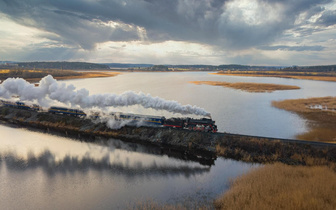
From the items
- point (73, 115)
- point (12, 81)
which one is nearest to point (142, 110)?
point (73, 115)

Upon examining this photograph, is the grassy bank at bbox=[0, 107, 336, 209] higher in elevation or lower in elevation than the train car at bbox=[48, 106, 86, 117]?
lower

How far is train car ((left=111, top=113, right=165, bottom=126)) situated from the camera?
47531 mm

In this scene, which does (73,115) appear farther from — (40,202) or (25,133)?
(40,202)

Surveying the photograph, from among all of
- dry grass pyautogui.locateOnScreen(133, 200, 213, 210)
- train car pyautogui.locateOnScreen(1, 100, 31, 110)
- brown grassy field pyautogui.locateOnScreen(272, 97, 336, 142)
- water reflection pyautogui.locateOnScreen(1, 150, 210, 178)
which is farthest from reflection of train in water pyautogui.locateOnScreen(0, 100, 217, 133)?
brown grassy field pyautogui.locateOnScreen(272, 97, 336, 142)

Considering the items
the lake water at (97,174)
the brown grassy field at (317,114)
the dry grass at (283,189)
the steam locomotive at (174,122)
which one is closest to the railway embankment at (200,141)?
the steam locomotive at (174,122)

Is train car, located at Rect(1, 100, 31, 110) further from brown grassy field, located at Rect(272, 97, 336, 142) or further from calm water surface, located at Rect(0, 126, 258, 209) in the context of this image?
brown grassy field, located at Rect(272, 97, 336, 142)

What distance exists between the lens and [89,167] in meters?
33.6

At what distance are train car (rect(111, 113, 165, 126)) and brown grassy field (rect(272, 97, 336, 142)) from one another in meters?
33.6

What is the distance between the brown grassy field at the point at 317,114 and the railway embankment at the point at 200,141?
12060 millimetres

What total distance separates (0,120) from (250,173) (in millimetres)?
75964

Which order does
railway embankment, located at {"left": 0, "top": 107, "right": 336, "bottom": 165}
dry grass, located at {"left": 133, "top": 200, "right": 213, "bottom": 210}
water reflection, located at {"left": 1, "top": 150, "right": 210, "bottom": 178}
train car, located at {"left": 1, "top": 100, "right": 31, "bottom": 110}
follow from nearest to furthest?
1. dry grass, located at {"left": 133, "top": 200, "right": 213, "bottom": 210}
2. water reflection, located at {"left": 1, "top": 150, "right": 210, "bottom": 178}
3. railway embankment, located at {"left": 0, "top": 107, "right": 336, "bottom": 165}
4. train car, located at {"left": 1, "top": 100, "right": 31, "bottom": 110}

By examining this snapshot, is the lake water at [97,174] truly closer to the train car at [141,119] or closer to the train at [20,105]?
the train car at [141,119]

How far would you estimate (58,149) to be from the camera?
4153cm

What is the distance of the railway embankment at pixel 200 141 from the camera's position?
3491 centimetres
